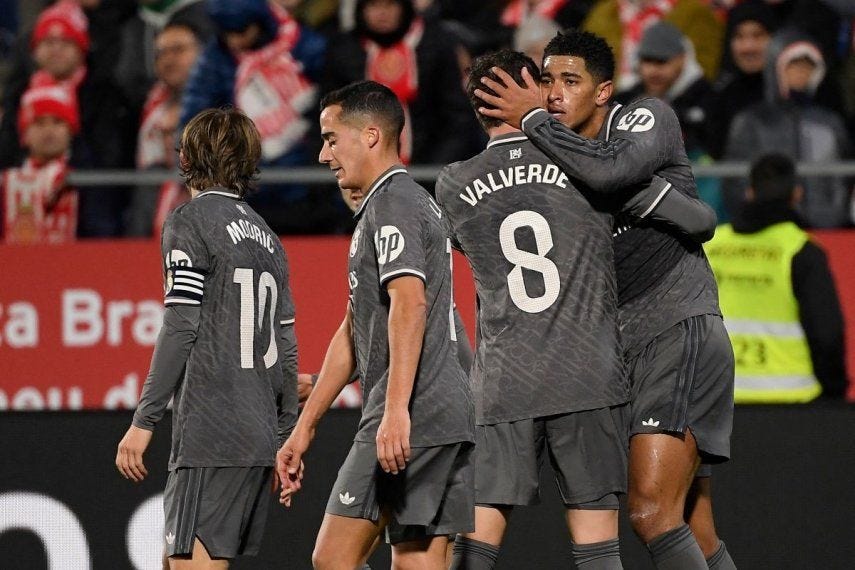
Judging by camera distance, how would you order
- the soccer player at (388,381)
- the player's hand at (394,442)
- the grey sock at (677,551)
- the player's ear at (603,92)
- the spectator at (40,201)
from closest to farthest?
1. the player's hand at (394,442)
2. the soccer player at (388,381)
3. the grey sock at (677,551)
4. the player's ear at (603,92)
5. the spectator at (40,201)

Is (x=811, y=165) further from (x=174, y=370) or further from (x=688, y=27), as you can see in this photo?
(x=174, y=370)

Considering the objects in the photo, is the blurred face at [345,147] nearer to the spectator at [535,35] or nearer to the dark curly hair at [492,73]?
the dark curly hair at [492,73]

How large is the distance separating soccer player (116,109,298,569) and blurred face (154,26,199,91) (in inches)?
175

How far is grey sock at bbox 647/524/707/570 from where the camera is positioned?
5191 mm

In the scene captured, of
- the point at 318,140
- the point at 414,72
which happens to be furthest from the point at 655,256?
the point at 318,140

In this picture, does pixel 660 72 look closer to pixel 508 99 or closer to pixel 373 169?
pixel 508 99

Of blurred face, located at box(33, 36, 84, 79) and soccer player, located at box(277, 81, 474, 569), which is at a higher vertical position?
blurred face, located at box(33, 36, 84, 79)

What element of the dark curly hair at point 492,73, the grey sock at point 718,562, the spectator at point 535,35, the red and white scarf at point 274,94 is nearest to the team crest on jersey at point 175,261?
the dark curly hair at point 492,73

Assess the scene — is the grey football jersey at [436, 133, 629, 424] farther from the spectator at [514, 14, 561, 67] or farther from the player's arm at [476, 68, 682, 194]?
the spectator at [514, 14, 561, 67]

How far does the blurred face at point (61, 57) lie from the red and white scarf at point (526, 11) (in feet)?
8.79

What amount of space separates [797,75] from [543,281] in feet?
14.9

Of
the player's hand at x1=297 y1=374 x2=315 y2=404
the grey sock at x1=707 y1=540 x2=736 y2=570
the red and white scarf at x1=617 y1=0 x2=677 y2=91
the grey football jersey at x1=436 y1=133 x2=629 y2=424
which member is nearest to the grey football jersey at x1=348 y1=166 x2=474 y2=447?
the grey football jersey at x1=436 y1=133 x2=629 y2=424

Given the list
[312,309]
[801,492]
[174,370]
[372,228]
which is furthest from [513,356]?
[312,309]

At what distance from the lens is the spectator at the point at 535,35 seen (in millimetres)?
9055
